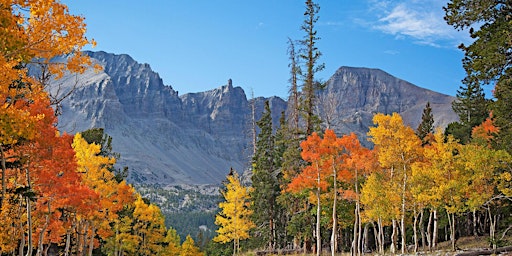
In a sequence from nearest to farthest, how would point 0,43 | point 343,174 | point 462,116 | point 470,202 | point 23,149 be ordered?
point 0,43 < point 23,149 < point 470,202 < point 343,174 < point 462,116

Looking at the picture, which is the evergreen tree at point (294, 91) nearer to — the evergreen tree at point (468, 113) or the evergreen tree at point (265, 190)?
the evergreen tree at point (265, 190)

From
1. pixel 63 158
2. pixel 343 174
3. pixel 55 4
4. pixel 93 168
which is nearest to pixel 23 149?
pixel 63 158

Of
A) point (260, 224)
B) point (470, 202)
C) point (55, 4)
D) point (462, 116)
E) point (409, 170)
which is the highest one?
point (462, 116)

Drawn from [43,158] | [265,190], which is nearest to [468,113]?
[265,190]

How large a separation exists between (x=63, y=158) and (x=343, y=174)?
20703 mm

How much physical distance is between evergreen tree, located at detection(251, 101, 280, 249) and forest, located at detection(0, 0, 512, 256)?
163 mm

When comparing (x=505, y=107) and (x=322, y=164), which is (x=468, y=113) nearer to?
(x=322, y=164)

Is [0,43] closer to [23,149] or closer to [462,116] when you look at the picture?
[23,149]

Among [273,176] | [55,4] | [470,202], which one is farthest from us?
[273,176]

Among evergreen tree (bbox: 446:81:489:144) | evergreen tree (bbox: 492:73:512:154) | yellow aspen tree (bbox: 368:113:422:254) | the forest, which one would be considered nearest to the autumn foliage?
the forest

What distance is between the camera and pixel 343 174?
3528cm

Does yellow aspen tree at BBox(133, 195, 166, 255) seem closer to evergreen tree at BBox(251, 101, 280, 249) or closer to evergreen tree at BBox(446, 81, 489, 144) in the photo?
evergreen tree at BBox(251, 101, 280, 249)

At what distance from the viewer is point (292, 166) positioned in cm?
4062

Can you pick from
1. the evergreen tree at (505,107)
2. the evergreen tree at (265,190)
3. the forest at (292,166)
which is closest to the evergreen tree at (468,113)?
the forest at (292,166)
